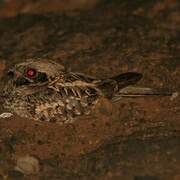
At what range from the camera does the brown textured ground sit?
5.73m

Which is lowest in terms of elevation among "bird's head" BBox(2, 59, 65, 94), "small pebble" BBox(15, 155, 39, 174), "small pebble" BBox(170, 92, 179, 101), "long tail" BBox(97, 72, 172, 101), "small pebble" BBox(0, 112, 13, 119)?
"small pebble" BBox(15, 155, 39, 174)

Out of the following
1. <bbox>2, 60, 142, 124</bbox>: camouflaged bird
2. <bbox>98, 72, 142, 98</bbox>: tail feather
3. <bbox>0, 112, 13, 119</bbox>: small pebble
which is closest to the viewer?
<bbox>2, 60, 142, 124</bbox>: camouflaged bird

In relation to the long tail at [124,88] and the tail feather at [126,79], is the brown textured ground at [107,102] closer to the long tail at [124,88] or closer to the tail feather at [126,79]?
the long tail at [124,88]

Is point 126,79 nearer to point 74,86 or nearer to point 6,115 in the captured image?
point 74,86

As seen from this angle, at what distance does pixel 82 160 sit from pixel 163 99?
143 cm

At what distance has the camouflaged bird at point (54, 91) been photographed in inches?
251

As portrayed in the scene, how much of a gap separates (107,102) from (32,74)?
0.96 m

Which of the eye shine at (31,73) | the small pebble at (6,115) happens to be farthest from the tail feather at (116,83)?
the small pebble at (6,115)

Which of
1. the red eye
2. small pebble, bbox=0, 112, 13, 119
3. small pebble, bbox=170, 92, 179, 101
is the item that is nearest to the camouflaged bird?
the red eye

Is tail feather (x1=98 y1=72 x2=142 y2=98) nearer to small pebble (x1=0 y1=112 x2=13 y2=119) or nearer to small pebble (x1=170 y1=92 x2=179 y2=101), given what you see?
small pebble (x1=170 y1=92 x2=179 y2=101)

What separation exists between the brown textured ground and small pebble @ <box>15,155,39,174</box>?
7 centimetres

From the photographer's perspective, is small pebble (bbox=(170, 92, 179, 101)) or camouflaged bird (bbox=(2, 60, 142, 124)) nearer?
camouflaged bird (bbox=(2, 60, 142, 124))

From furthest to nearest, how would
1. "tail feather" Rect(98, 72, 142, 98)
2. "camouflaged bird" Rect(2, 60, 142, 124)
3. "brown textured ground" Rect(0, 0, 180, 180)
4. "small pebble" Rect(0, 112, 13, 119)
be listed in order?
"small pebble" Rect(0, 112, 13, 119) → "tail feather" Rect(98, 72, 142, 98) → "camouflaged bird" Rect(2, 60, 142, 124) → "brown textured ground" Rect(0, 0, 180, 180)

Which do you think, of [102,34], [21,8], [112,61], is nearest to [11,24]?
[21,8]
